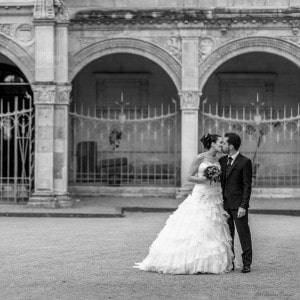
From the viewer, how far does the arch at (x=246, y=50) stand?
20594mm

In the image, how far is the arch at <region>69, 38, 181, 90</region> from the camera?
67.7ft

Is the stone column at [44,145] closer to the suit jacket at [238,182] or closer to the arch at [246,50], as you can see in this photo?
the arch at [246,50]

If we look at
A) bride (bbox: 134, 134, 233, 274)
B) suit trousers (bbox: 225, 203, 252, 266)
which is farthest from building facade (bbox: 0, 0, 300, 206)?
suit trousers (bbox: 225, 203, 252, 266)

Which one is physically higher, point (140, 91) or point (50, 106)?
point (140, 91)

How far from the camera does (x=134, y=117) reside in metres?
23.0

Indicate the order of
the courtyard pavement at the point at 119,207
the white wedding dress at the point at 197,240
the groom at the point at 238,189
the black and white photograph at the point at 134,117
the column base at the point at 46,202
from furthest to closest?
1. the column base at the point at 46,202
2. the courtyard pavement at the point at 119,207
3. the black and white photograph at the point at 134,117
4. the groom at the point at 238,189
5. the white wedding dress at the point at 197,240

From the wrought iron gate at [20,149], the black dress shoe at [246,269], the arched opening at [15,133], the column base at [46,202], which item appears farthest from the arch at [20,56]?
the black dress shoe at [246,269]

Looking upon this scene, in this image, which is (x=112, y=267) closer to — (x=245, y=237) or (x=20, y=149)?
(x=245, y=237)

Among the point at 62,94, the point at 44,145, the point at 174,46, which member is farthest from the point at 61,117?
the point at 174,46

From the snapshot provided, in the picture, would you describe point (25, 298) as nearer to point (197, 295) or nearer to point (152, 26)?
point (197, 295)

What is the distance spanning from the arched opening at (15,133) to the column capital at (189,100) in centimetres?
366

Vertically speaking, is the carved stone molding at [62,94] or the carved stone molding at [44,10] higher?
the carved stone molding at [44,10]

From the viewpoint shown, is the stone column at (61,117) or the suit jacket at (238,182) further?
the stone column at (61,117)

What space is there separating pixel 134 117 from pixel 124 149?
916 mm
